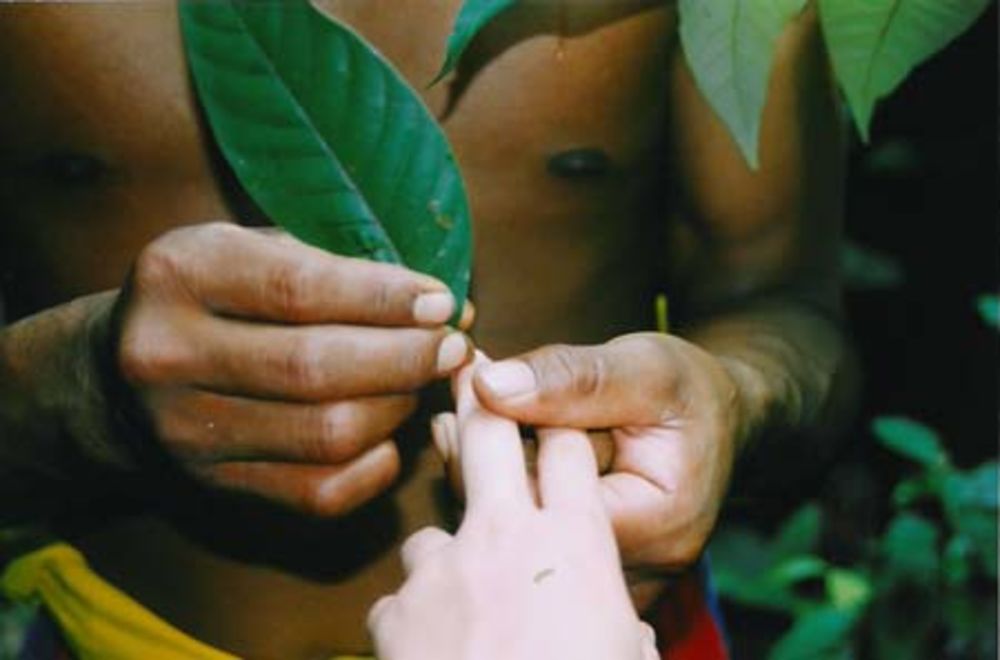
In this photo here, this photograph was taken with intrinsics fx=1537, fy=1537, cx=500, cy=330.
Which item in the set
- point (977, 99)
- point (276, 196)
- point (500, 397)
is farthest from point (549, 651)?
point (977, 99)

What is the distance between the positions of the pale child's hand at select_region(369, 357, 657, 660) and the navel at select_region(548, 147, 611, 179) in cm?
37

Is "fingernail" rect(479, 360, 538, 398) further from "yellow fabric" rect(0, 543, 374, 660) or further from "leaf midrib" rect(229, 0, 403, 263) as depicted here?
"yellow fabric" rect(0, 543, 374, 660)

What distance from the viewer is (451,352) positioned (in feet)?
2.35

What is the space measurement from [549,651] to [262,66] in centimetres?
28

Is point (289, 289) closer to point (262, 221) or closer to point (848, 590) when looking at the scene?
point (262, 221)

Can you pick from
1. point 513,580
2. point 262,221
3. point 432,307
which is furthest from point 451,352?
point 262,221

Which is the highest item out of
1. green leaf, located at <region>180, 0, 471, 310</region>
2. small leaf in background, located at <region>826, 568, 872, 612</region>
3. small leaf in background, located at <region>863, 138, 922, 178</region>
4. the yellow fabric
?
green leaf, located at <region>180, 0, 471, 310</region>

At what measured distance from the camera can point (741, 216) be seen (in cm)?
111

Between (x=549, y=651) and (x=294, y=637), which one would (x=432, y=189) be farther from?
(x=294, y=637)

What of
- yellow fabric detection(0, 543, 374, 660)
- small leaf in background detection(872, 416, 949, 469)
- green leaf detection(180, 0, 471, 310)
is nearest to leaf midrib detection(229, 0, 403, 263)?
green leaf detection(180, 0, 471, 310)

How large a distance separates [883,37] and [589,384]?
8.1 inches

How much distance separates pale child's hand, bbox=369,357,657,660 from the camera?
23.9 inches

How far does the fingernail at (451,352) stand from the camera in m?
0.71

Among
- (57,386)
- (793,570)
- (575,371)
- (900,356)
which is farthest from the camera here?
(900,356)
